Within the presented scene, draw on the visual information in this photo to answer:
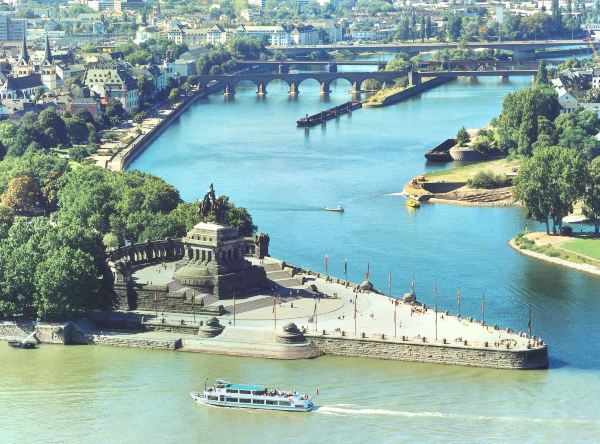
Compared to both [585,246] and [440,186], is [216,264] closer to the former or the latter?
[585,246]

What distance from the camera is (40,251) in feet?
254

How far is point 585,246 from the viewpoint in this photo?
9438 cm

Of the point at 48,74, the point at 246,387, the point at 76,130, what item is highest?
the point at 246,387

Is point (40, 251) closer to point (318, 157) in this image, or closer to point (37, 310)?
point (37, 310)

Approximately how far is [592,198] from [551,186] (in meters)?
2.48

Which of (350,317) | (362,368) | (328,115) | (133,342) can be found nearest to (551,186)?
(350,317)

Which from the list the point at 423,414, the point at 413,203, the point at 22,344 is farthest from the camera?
the point at 413,203

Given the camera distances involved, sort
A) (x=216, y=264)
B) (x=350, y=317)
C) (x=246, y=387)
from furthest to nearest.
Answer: (x=216, y=264), (x=350, y=317), (x=246, y=387)

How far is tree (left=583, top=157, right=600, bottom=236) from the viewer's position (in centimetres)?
9850

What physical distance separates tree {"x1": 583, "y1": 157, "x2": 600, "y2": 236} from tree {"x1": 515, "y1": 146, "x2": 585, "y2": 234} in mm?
521

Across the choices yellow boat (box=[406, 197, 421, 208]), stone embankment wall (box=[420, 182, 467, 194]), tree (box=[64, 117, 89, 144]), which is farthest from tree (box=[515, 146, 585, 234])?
tree (box=[64, 117, 89, 144])

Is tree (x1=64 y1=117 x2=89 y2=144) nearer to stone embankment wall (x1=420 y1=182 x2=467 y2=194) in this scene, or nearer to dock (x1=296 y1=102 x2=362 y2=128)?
dock (x1=296 y1=102 x2=362 y2=128)

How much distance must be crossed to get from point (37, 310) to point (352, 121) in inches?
3826

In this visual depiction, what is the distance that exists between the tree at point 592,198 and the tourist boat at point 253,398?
38.0m
